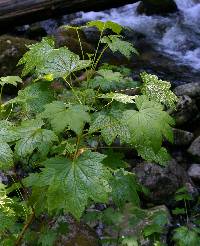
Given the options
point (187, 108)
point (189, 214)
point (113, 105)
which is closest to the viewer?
point (113, 105)

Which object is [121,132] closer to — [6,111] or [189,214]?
[6,111]

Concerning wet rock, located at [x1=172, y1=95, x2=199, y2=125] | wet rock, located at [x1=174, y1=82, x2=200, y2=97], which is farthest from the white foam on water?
wet rock, located at [x1=172, y1=95, x2=199, y2=125]

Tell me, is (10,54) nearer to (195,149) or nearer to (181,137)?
(181,137)

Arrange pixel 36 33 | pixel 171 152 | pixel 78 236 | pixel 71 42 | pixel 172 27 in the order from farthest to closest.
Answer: pixel 172 27
pixel 36 33
pixel 71 42
pixel 171 152
pixel 78 236

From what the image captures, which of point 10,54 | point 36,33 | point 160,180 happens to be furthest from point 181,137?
point 36,33

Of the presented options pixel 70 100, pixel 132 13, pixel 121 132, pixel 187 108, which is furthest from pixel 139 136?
pixel 132 13
